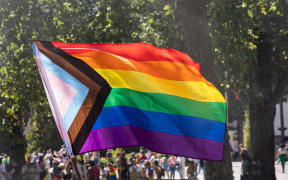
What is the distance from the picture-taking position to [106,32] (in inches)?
806

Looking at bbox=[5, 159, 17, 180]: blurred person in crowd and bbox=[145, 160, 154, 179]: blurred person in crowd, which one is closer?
bbox=[5, 159, 17, 180]: blurred person in crowd

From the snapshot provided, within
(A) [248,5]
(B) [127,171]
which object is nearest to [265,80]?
(A) [248,5]

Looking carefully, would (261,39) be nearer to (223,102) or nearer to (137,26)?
(137,26)

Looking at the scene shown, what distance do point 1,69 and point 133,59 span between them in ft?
45.1

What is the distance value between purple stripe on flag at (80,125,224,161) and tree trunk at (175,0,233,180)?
5.80 metres

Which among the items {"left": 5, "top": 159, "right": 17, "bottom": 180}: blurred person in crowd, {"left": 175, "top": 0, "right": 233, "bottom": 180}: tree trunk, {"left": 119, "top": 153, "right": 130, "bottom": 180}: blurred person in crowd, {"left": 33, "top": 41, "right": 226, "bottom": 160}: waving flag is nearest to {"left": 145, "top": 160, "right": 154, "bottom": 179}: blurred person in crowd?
{"left": 119, "top": 153, "right": 130, "bottom": 180}: blurred person in crowd

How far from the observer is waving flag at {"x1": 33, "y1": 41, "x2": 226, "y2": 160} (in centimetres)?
653

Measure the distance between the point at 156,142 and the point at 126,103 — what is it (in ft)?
1.99

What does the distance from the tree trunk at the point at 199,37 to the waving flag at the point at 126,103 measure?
5157 mm

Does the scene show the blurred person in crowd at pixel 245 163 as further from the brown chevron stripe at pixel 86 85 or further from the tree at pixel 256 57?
the brown chevron stripe at pixel 86 85

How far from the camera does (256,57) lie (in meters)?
19.6

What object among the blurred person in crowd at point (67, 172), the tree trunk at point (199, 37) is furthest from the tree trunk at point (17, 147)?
the tree trunk at point (199, 37)

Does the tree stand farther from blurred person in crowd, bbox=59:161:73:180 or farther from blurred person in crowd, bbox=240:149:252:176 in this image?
blurred person in crowd, bbox=59:161:73:180

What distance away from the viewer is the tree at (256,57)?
57.7 ft
